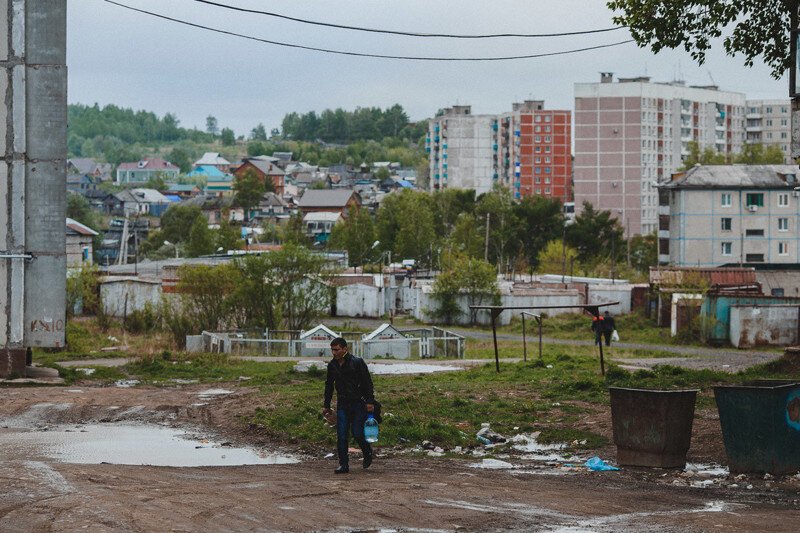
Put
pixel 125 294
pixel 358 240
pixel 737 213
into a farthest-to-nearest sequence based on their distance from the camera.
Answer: pixel 358 240 → pixel 737 213 → pixel 125 294

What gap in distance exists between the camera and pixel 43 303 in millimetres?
26844

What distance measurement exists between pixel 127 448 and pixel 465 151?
176 meters

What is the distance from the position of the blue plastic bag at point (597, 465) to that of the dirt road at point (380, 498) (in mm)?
184

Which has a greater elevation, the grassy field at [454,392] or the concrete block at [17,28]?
the concrete block at [17,28]

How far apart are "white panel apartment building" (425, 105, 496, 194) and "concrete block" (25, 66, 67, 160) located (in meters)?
161

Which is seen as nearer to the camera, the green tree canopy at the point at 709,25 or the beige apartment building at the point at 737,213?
the green tree canopy at the point at 709,25

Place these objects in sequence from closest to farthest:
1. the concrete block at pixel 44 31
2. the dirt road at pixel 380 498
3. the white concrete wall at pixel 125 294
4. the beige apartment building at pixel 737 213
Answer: the dirt road at pixel 380 498, the concrete block at pixel 44 31, the white concrete wall at pixel 125 294, the beige apartment building at pixel 737 213

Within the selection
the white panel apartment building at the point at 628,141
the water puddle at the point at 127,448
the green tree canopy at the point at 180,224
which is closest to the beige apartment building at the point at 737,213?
the white panel apartment building at the point at 628,141

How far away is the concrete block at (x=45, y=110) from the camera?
2673 cm

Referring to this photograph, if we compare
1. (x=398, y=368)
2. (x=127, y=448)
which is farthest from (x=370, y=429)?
(x=398, y=368)

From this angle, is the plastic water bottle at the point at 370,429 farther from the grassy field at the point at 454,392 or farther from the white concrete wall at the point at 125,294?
the white concrete wall at the point at 125,294

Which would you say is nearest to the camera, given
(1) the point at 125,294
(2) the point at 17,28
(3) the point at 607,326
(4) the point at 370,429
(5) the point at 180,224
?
(4) the point at 370,429

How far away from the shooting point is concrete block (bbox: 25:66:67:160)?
2673 cm

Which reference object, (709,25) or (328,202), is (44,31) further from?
(328,202)
